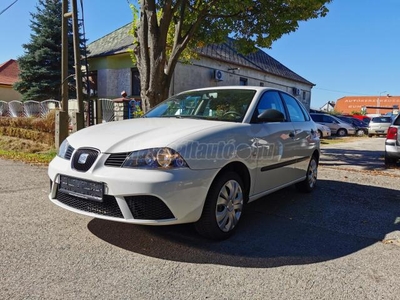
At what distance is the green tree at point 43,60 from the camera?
1884 cm

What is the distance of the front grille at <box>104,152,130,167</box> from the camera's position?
286cm

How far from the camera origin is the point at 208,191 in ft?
10.2

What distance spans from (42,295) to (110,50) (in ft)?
58.6

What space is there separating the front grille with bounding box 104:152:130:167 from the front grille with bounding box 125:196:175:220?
12.6 inches

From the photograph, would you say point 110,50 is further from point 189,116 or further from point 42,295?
point 42,295

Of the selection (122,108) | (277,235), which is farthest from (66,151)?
(122,108)

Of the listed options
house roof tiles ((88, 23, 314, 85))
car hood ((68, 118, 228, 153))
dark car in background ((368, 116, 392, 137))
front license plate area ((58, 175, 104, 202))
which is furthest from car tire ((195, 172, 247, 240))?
dark car in background ((368, 116, 392, 137))

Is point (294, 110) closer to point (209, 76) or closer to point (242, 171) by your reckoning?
point (242, 171)

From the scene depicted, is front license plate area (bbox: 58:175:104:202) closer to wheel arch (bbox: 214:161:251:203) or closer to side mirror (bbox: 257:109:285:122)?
wheel arch (bbox: 214:161:251:203)

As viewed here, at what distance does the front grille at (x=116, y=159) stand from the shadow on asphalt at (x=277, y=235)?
83 centimetres

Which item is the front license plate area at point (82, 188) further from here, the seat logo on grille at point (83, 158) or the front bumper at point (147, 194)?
the seat logo on grille at point (83, 158)

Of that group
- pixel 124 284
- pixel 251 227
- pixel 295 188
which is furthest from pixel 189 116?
pixel 295 188

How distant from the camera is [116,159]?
9.46 ft

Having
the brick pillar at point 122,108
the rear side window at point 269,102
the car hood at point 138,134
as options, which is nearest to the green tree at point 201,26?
the brick pillar at point 122,108
